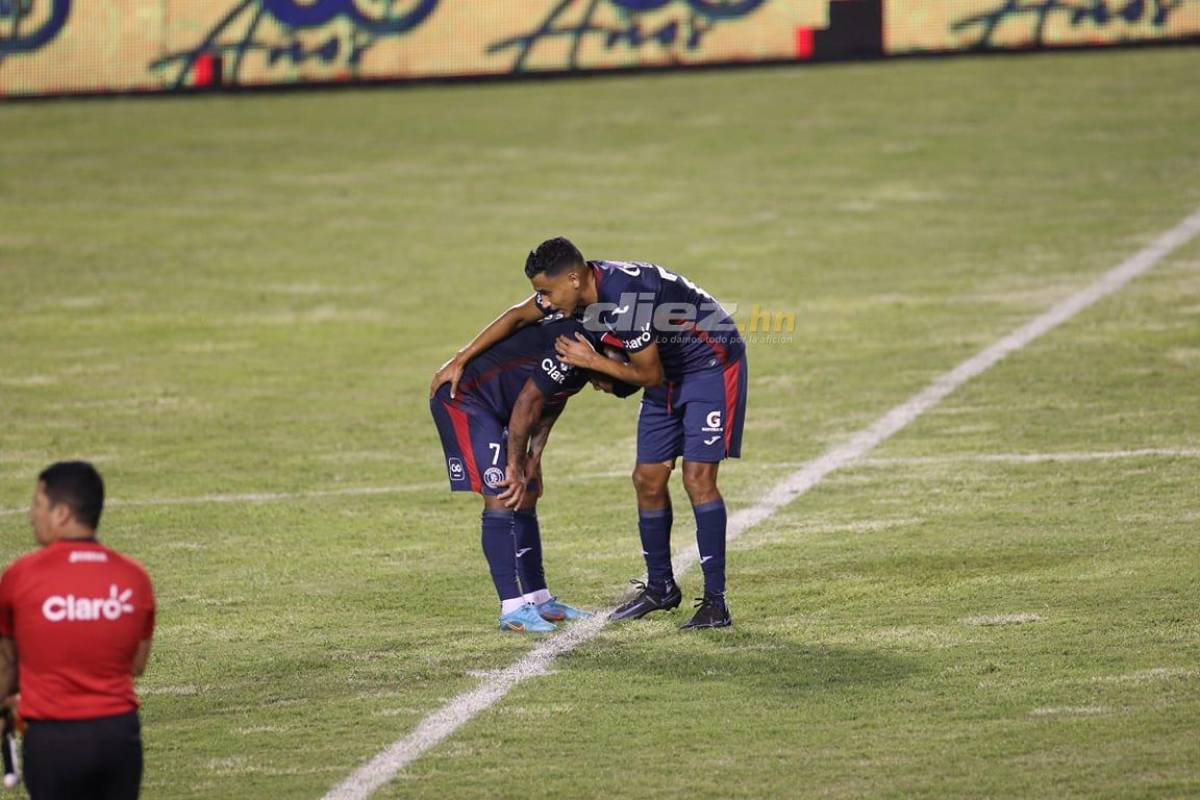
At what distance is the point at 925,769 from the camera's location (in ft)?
22.8

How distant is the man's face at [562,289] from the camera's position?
331 inches

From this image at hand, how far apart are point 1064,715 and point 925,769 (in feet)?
2.66

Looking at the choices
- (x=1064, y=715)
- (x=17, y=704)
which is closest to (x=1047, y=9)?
(x=1064, y=715)

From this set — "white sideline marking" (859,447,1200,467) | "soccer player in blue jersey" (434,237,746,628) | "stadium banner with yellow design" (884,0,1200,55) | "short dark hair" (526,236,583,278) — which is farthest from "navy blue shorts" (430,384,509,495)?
"stadium banner with yellow design" (884,0,1200,55)

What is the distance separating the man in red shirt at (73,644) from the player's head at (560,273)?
3219 mm

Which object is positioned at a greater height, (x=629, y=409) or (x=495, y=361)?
(x=495, y=361)

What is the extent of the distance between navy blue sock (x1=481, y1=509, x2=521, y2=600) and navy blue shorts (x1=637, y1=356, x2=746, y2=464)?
74 cm

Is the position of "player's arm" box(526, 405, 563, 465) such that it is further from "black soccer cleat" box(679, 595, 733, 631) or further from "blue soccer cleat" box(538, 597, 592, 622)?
"black soccer cleat" box(679, 595, 733, 631)

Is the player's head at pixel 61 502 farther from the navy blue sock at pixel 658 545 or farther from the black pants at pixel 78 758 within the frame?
the navy blue sock at pixel 658 545

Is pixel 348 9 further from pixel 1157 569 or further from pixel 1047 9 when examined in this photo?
pixel 1157 569

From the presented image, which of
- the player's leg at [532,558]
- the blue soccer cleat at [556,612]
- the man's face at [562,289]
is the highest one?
the man's face at [562,289]

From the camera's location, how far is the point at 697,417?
8.95 meters

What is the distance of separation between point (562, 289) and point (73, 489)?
3339 mm

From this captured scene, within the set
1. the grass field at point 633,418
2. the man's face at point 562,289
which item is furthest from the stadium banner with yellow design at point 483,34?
the man's face at point 562,289
